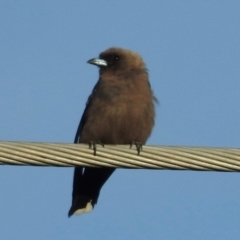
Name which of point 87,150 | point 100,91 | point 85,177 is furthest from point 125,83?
point 87,150

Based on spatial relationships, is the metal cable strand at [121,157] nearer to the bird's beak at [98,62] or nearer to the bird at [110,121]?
the bird at [110,121]

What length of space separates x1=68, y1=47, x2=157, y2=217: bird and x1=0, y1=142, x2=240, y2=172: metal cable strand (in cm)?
264

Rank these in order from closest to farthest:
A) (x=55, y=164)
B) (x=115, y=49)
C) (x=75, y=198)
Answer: (x=55, y=164), (x=75, y=198), (x=115, y=49)

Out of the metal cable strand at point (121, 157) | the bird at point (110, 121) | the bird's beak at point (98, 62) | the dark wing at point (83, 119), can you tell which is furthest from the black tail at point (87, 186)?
the metal cable strand at point (121, 157)

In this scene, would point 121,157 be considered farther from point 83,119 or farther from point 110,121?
point 83,119

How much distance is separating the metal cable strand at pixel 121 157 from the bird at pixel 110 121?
2.64 metres

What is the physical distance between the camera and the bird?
888 centimetres

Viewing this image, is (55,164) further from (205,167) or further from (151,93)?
(151,93)

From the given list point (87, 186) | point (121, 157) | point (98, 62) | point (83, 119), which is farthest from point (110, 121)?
point (121, 157)

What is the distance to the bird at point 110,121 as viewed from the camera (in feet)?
29.1

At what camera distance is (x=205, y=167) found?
5.95 m

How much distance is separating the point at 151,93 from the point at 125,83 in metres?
0.34

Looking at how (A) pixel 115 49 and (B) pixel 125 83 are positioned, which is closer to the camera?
(B) pixel 125 83

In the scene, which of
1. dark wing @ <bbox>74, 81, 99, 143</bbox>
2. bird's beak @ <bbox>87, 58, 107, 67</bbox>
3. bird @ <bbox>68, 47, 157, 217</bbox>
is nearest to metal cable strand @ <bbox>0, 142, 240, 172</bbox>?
bird @ <bbox>68, 47, 157, 217</bbox>
